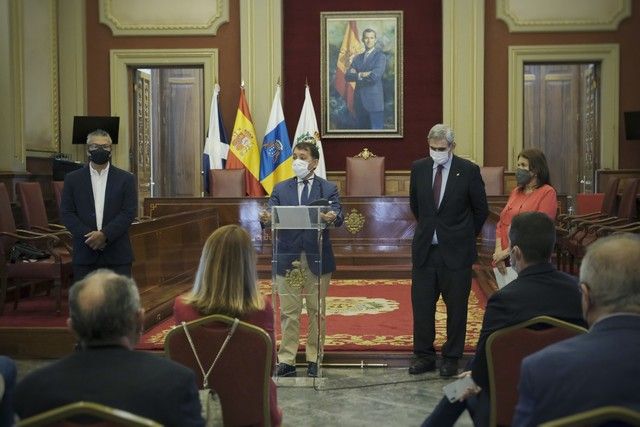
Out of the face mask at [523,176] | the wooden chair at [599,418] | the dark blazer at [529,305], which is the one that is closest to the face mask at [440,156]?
the face mask at [523,176]

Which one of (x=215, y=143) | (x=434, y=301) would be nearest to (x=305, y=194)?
(x=434, y=301)

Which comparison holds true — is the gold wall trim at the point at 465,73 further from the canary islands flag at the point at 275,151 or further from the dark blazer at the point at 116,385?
the dark blazer at the point at 116,385

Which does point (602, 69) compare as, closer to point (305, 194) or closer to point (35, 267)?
point (305, 194)

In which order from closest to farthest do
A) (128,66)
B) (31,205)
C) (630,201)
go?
1. (31,205)
2. (630,201)
3. (128,66)

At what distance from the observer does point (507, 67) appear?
12164 mm

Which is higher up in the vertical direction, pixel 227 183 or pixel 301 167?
pixel 301 167

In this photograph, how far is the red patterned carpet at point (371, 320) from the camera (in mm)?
6027

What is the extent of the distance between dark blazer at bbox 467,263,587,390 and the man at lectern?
2.19m

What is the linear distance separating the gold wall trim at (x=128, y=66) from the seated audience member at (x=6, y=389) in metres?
10.1

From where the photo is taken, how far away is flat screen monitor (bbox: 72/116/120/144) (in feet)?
38.7

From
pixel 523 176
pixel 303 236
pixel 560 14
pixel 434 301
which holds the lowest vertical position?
pixel 434 301

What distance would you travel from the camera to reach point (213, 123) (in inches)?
474

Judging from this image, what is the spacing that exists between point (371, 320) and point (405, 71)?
6.18 m

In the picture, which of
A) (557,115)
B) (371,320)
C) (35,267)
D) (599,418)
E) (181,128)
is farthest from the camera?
(181,128)
